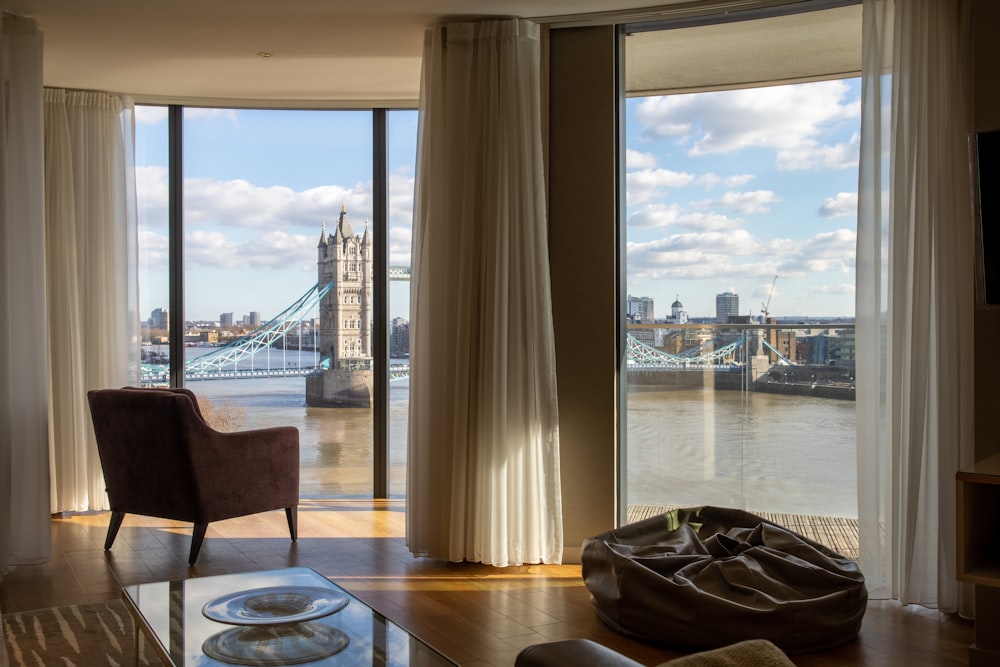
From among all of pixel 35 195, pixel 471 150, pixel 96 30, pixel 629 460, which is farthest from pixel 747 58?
pixel 35 195

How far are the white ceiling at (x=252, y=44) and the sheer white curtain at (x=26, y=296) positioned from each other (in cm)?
31

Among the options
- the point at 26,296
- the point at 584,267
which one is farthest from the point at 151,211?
the point at 584,267

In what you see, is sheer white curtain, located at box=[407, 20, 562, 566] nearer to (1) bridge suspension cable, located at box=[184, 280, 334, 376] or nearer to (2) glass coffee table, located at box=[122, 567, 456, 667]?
(2) glass coffee table, located at box=[122, 567, 456, 667]

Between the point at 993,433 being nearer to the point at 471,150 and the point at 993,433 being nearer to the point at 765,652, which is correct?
the point at 765,652

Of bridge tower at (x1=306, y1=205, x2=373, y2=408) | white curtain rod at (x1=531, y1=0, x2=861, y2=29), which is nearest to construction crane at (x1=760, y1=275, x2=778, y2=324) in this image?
white curtain rod at (x1=531, y1=0, x2=861, y2=29)

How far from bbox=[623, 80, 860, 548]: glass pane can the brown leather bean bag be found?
0.89 meters

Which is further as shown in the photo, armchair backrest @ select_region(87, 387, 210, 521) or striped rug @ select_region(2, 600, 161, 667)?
armchair backrest @ select_region(87, 387, 210, 521)

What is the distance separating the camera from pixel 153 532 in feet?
17.3

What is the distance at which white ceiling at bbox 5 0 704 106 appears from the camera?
429 centimetres

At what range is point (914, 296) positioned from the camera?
3.84m

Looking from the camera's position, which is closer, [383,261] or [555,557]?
[555,557]

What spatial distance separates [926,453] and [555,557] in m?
1.78

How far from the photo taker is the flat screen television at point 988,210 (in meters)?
3.21

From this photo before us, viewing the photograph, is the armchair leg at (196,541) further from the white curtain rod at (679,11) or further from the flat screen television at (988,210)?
the flat screen television at (988,210)
